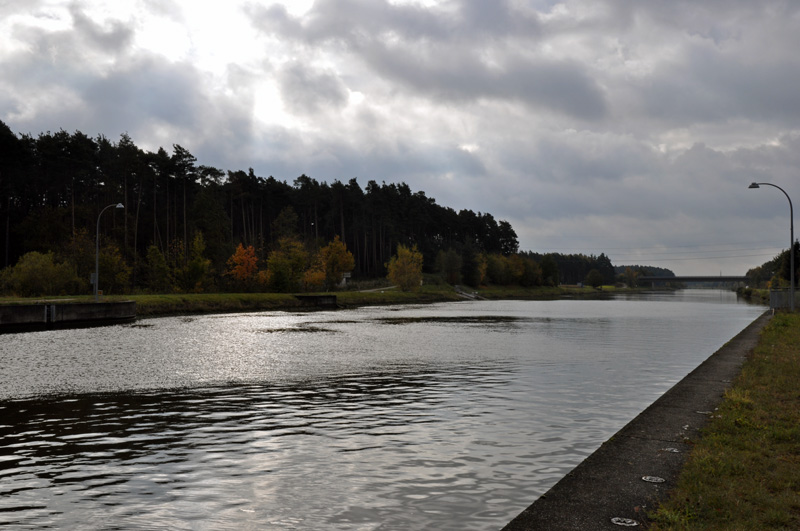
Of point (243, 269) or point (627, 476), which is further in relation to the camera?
point (243, 269)

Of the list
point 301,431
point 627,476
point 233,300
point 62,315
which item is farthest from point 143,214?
point 627,476

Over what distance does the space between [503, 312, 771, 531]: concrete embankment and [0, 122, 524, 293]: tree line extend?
2522 inches

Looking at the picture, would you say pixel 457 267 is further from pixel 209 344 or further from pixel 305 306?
pixel 209 344

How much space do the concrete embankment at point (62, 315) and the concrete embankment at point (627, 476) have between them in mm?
42267

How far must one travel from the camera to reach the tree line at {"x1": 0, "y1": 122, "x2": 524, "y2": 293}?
82.8 m

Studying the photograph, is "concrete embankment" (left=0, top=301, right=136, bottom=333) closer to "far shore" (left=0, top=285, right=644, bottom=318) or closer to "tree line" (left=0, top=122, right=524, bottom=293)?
"far shore" (left=0, top=285, right=644, bottom=318)

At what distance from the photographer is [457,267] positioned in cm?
15538

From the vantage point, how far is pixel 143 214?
106 metres

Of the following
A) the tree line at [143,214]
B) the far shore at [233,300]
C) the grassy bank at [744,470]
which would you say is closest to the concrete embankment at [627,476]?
the grassy bank at [744,470]

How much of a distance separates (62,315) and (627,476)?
161 ft

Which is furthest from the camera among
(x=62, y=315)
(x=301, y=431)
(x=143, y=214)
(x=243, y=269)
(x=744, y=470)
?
(x=143, y=214)

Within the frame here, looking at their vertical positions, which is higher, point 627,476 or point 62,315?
point 62,315

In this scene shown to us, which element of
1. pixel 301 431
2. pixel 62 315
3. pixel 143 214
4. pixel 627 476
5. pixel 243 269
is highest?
pixel 143 214

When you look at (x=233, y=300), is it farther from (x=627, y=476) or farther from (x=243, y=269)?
(x=627, y=476)
